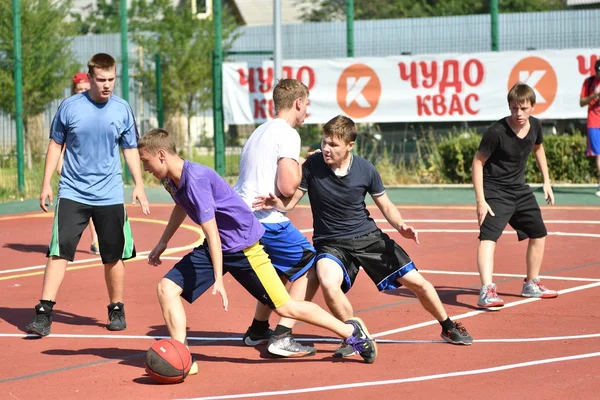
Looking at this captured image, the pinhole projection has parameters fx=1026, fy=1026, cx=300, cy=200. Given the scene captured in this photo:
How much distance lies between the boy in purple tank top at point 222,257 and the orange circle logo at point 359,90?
12.9 m

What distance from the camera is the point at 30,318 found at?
884cm

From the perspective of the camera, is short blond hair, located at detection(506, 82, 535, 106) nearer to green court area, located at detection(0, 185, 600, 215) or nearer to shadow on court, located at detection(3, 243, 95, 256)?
shadow on court, located at detection(3, 243, 95, 256)

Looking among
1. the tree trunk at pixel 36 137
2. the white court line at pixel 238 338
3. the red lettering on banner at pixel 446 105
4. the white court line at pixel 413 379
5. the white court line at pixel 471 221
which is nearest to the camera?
the white court line at pixel 413 379

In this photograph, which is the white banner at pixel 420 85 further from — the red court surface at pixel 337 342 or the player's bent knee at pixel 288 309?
the player's bent knee at pixel 288 309

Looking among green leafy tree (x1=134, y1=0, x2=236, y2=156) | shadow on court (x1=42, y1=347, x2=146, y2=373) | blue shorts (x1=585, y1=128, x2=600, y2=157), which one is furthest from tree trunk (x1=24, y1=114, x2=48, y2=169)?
shadow on court (x1=42, y1=347, x2=146, y2=373)

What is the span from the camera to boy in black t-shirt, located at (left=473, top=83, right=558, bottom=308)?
891 cm

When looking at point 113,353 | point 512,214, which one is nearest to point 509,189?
point 512,214

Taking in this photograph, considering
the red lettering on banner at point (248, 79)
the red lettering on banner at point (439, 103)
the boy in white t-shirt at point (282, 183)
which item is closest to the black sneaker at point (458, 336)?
the boy in white t-shirt at point (282, 183)

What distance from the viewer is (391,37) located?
27.0 m

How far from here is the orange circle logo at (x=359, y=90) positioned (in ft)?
64.5

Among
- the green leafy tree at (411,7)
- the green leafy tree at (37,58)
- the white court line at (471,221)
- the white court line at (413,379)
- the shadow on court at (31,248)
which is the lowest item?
the white court line at (413,379)

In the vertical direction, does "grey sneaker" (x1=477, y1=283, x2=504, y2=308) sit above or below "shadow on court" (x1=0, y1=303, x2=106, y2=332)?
above

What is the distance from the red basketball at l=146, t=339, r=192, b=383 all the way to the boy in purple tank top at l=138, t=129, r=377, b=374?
0.18 m

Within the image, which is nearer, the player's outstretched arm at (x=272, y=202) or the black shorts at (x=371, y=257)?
the player's outstretched arm at (x=272, y=202)
